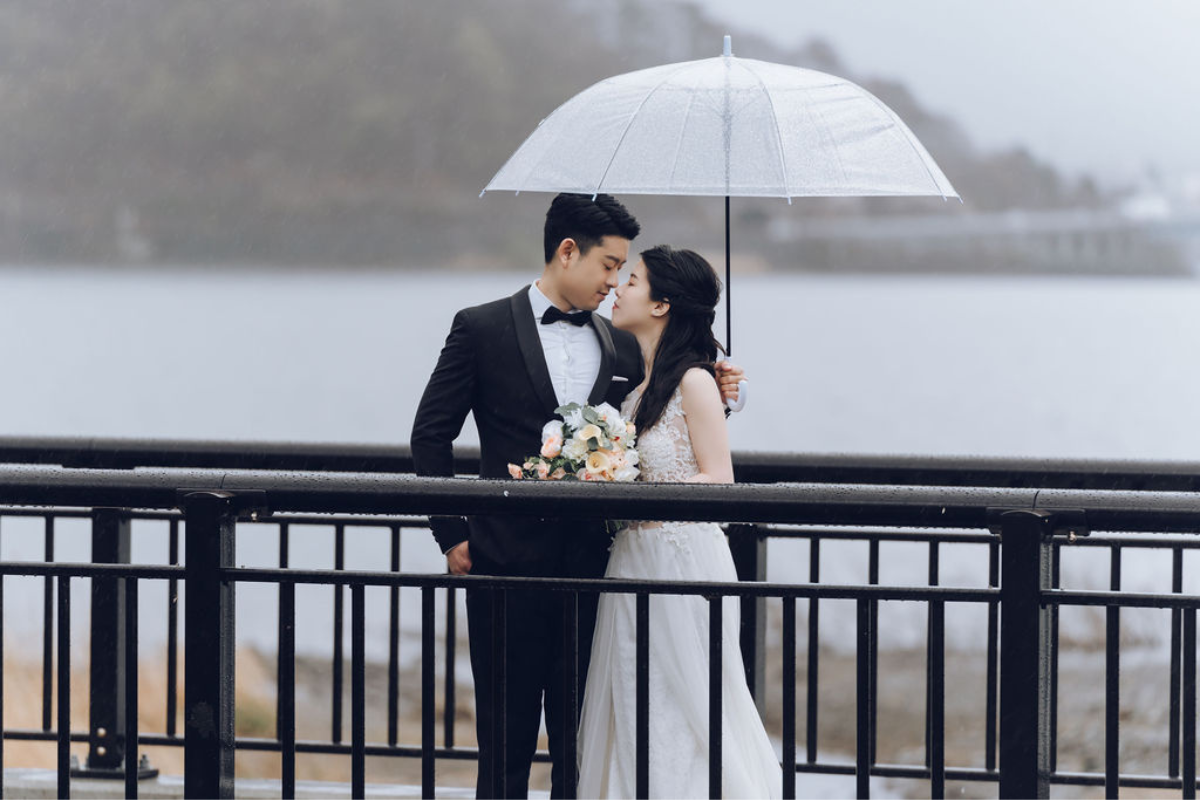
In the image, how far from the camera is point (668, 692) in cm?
373

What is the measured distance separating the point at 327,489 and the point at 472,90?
289 ft

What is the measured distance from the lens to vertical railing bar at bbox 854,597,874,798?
122 inches

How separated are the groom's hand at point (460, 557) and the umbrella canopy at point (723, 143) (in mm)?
862

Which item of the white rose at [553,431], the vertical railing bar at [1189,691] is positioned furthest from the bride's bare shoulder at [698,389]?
the vertical railing bar at [1189,691]

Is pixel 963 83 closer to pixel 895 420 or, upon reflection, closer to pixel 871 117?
pixel 895 420

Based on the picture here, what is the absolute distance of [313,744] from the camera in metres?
4.67

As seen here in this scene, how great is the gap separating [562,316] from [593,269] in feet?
0.46

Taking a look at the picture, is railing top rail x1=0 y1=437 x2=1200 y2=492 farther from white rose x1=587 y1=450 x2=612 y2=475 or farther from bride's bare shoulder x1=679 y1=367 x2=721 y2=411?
white rose x1=587 y1=450 x2=612 y2=475

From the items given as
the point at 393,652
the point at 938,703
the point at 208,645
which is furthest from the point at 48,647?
the point at 938,703

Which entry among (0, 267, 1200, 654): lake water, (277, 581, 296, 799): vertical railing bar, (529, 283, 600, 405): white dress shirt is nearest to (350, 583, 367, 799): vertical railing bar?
(277, 581, 296, 799): vertical railing bar

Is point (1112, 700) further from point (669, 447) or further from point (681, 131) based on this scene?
point (681, 131)

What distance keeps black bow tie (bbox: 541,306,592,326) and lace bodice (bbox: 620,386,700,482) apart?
280 millimetres

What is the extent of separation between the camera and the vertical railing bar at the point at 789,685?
10.2 ft

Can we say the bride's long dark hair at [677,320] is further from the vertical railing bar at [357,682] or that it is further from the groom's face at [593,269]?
the vertical railing bar at [357,682]
